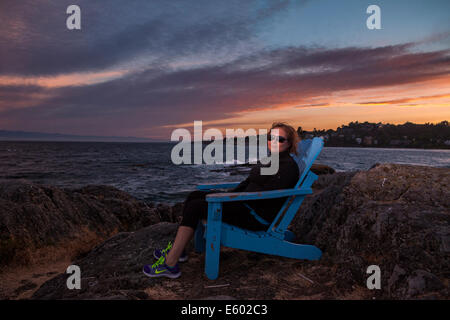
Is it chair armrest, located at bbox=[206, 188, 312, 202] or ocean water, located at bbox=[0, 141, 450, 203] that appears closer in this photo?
chair armrest, located at bbox=[206, 188, 312, 202]

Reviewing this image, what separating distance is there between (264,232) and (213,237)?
0.70 m

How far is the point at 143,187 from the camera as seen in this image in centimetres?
2138

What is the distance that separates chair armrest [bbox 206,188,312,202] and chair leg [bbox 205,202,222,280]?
0.40 feet

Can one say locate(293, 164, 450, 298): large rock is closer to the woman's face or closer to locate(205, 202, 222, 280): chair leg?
the woman's face

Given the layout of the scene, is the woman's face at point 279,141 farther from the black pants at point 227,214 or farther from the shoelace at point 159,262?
the shoelace at point 159,262

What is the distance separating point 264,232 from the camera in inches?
128

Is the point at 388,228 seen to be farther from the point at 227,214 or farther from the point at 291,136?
the point at 227,214

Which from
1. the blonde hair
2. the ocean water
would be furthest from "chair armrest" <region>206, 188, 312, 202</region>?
the ocean water

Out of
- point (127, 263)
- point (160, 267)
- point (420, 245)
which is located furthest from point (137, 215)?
point (420, 245)

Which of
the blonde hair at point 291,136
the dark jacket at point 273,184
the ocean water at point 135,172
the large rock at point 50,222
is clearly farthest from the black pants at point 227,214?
the ocean water at point 135,172

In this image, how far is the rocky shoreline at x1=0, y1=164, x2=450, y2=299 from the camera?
102 inches
